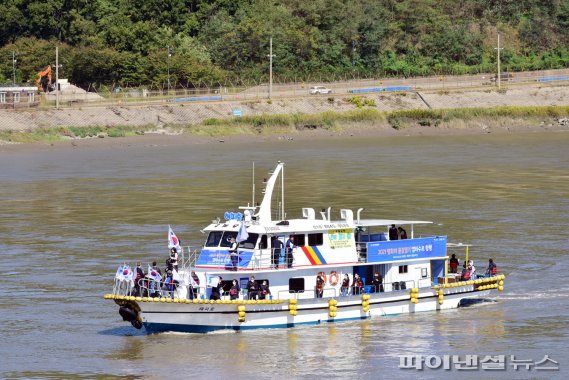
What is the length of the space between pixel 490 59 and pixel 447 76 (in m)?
12.5

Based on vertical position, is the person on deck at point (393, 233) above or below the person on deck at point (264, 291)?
above

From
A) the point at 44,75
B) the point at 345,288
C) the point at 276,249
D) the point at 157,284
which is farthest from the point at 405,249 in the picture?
the point at 44,75

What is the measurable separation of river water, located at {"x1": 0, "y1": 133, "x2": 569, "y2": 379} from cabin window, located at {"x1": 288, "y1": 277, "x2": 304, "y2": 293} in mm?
1458

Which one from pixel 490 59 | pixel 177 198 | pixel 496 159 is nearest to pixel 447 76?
pixel 490 59

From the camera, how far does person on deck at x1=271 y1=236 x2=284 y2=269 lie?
37750 millimetres

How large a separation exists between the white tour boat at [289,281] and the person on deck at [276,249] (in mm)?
31

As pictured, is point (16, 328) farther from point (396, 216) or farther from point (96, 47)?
point (96, 47)

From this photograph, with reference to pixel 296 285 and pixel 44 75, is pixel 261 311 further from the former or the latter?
pixel 44 75

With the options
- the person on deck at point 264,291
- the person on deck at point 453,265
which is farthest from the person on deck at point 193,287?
the person on deck at point 453,265

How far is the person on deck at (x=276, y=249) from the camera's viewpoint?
37.8 metres

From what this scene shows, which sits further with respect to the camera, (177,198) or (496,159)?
(496,159)

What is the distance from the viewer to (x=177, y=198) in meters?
68.1

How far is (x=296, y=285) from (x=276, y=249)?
1.44m

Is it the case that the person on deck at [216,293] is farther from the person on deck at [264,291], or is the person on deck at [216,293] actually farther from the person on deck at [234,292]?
the person on deck at [264,291]
